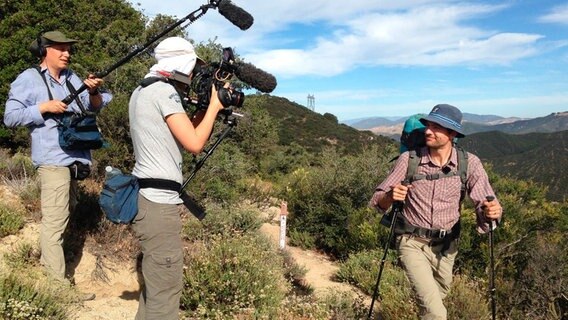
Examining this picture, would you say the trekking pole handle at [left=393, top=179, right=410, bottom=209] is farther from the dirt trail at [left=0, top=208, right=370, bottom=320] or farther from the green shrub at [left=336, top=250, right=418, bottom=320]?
the dirt trail at [left=0, top=208, right=370, bottom=320]

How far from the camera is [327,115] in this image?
200 ft

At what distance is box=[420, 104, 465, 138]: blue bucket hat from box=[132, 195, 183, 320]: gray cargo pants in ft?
6.63

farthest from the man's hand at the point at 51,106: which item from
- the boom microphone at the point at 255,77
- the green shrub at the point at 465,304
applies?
the green shrub at the point at 465,304

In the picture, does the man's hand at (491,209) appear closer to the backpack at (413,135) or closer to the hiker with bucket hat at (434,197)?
the hiker with bucket hat at (434,197)

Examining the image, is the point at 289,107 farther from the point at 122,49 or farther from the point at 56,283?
the point at 56,283

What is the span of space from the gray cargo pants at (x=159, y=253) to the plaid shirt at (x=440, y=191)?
1.64m

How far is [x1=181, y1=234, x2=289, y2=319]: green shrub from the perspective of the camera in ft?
14.1

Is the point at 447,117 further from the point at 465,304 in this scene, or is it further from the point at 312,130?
the point at 312,130

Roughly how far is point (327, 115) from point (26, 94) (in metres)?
57.7

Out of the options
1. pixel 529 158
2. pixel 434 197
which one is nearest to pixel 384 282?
pixel 434 197

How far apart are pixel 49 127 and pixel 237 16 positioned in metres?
1.95

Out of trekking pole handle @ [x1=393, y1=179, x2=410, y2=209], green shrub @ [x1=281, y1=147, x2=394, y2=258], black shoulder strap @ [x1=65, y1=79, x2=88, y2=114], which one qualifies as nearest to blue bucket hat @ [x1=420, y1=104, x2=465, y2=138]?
trekking pole handle @ [x1=393, y1=179, x2=410, y2=209]

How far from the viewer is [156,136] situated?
9.11ft

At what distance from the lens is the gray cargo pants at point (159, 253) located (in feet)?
9.37
